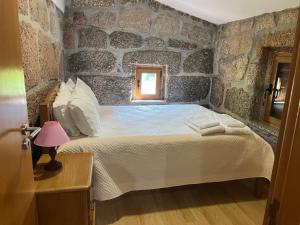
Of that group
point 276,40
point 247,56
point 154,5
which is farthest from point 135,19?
point 276,40

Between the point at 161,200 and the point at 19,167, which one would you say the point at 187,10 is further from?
the point at 19,167

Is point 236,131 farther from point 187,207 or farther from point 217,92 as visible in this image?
point 217,92

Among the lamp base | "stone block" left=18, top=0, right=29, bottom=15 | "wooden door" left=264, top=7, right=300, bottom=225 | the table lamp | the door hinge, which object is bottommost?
the lamp base

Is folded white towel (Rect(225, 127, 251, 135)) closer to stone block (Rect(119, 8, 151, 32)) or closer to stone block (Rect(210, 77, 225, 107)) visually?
stone block (Rect(210, 77, 225, 107))

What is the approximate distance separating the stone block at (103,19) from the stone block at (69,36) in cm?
25

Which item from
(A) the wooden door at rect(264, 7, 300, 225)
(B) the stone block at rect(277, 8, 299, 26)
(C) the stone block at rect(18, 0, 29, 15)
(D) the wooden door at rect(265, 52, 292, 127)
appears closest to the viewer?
(A) the wooden door at rect(264, 7, 300, 225)

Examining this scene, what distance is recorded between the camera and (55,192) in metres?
1.26

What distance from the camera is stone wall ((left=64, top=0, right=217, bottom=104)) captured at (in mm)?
3328

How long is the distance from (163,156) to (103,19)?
7.40 feet

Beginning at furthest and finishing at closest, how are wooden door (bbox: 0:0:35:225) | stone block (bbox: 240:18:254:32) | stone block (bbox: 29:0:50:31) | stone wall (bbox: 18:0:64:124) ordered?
1. stone block (bbox: 240:18:254:32)
2. stone block (bbox: 29:0:50:31)
3. stone wall (bbox: 18:0:64:124)
4. wooden door (bbox: 0:0:35:225)

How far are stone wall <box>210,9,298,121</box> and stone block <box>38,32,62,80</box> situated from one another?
2261 mm

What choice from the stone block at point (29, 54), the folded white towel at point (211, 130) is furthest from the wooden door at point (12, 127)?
the folded white towel at point (211, 130)

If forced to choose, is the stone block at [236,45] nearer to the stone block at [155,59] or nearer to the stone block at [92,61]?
the stone block at [155,59]

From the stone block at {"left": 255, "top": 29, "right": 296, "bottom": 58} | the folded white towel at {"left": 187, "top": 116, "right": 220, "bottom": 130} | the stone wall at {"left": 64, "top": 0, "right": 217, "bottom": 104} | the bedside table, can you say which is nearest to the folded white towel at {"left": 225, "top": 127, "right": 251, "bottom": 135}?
the folded white towel at {"left": 187, "top": 116, "right": 220, "bottom": 130}
